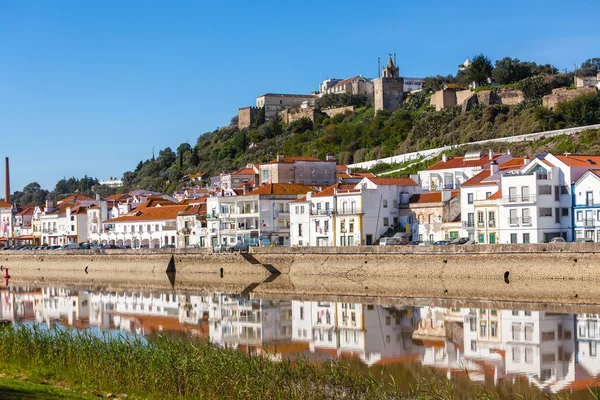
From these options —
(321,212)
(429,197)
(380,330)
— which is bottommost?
(380,330)

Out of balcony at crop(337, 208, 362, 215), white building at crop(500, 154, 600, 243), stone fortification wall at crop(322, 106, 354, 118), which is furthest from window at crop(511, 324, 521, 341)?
stone fortification wall at crop(322, 106, 354, 118)

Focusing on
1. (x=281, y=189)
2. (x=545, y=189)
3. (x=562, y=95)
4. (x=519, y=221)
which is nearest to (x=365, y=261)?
(x=519, y=221)

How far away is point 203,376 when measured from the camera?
21.1 meters

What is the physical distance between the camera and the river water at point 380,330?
26.7 m

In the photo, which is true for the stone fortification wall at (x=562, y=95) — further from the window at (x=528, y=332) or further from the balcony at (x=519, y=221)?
the window at (x=528, y=332)

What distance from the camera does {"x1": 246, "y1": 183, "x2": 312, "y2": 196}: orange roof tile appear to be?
72938mm

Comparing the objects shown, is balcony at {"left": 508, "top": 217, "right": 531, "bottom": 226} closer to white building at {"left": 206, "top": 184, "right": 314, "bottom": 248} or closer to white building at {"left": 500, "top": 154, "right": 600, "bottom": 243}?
white building at {"left": 500, "top": 154, "right": 600, "bottom": 243}

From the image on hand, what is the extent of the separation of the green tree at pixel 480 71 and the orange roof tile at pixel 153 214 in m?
50.7

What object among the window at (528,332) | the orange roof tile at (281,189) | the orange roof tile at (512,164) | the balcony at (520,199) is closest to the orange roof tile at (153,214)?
the orange roof tile at (281,189)

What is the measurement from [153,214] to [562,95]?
44269mm

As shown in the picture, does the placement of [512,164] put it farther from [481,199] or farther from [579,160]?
[579,160]

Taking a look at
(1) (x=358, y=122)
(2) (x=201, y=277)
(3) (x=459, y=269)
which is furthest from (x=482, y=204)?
(1) (x=358, y=122)

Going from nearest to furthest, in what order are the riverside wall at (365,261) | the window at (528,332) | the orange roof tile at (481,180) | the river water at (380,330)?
1. the river water at (380,330)
2. the window at (528,332)
3. the riverside wall at (365,261)
4. the orange roof tile at (481,180)

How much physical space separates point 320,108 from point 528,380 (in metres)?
125
